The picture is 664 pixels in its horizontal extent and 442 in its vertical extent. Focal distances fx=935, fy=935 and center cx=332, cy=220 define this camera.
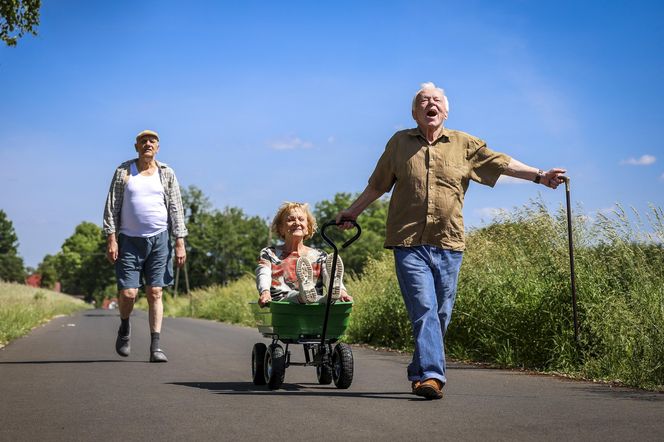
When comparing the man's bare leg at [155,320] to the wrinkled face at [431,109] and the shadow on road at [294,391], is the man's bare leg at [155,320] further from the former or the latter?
the wrinkled face at [431,109]

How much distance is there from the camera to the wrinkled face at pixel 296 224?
746 cm

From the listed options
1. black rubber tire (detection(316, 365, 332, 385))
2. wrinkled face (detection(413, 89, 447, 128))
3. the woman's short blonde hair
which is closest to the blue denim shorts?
the woman's short blonde hair

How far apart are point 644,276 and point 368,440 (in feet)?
15.0

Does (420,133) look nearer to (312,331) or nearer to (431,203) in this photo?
(431,203)

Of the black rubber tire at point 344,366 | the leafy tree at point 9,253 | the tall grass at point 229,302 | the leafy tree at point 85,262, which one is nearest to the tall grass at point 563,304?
the black rubber tire at point 344,366

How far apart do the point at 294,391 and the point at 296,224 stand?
Answer: 133 cm

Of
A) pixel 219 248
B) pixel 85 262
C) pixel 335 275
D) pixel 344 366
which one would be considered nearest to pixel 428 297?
pixel 335 275

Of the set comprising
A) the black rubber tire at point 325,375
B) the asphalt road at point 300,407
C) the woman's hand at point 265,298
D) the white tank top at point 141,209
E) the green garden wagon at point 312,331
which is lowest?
the asphalt road at point 300,407

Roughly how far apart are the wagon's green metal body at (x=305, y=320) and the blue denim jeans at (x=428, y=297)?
609mm

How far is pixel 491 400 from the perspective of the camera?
251 inches

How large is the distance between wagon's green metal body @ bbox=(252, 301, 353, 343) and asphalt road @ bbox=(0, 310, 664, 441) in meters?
0.43

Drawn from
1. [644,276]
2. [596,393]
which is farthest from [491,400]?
[644,276]

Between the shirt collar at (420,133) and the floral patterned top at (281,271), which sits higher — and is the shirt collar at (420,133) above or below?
above

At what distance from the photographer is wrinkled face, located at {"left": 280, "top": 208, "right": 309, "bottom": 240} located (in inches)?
294
